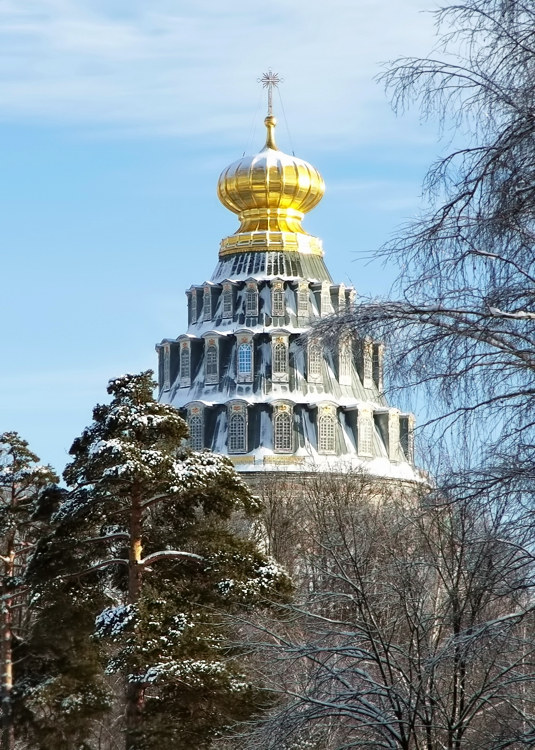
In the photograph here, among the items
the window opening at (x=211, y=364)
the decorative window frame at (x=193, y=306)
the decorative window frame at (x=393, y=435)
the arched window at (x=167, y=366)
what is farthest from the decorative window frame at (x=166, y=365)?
the decorative window frame at (x=393, y=435)

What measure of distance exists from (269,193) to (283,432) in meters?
12.2

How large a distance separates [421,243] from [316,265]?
6852 centimetres

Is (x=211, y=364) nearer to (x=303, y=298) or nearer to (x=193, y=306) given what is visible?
(x=193, y=306)

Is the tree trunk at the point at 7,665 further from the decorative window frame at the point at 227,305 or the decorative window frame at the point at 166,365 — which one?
the decorative window frame at the point at 166,365

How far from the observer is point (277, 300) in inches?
3014

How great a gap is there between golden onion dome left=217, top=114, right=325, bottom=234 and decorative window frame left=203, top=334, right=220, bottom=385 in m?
6.26

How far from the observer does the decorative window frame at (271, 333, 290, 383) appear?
76.0m

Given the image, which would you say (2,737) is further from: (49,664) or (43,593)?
(43,593)

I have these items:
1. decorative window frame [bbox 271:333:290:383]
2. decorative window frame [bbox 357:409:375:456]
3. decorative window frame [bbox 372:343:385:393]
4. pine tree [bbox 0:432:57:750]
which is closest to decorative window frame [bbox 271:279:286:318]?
decorative window frame [bbox 271:333:290:383]

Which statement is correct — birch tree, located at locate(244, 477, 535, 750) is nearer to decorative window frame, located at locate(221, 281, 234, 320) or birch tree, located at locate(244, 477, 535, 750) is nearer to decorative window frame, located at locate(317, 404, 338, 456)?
decorative window frame, located at locate(317, 404, 338, 456)

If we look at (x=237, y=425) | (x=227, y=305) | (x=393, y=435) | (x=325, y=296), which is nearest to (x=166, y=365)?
(x=227, y=305)

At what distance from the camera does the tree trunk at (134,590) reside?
22.6 m

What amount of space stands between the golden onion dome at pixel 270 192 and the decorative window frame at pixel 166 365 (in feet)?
22.2

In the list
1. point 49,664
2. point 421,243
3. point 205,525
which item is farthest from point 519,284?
point 49,664
